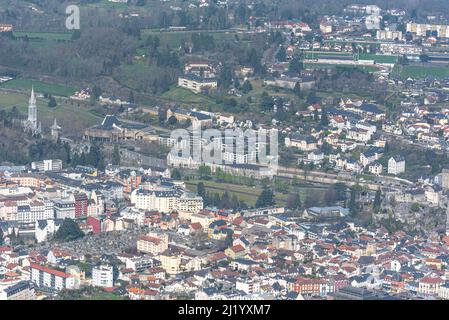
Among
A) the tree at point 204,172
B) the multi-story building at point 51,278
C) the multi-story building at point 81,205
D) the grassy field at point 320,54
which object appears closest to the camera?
the multi-story building at point 51,278

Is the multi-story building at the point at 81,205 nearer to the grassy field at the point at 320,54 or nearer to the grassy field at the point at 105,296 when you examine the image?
the grassy field at the point at 105,296

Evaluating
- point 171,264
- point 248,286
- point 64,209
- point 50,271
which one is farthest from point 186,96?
point 248,286

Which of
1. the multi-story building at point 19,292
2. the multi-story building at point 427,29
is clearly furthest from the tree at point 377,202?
the multi-story building at point 427,29

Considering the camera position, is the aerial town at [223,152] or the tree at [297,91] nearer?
the aerial town at [223,152]

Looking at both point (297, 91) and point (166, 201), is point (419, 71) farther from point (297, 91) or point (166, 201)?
point (166, 201)

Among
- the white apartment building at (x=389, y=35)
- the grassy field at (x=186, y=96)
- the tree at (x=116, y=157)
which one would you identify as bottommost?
the tree at (x=116, y=157)

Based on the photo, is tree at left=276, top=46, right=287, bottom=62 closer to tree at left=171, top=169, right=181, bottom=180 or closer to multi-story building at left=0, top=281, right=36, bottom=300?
tree at left=171, top=169, right=181, bottom=180
